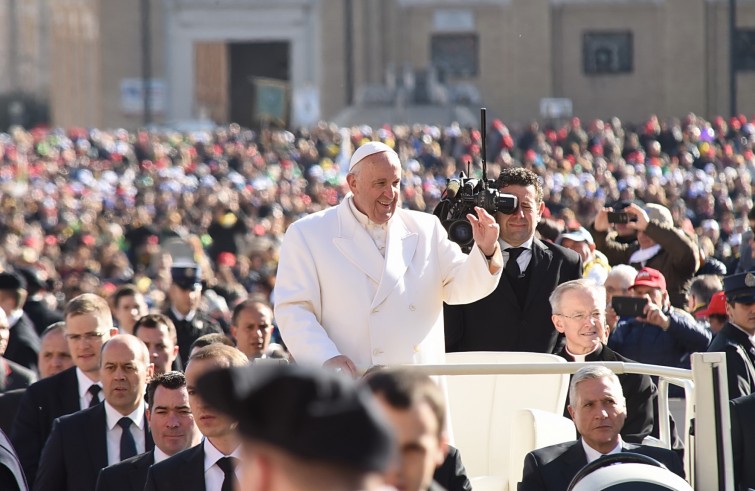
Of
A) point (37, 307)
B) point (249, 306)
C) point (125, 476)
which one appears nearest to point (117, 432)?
point (125, 476)

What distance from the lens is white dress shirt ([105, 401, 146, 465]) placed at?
7.95 meters

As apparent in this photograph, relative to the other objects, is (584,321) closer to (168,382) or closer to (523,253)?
Result: (523,253)

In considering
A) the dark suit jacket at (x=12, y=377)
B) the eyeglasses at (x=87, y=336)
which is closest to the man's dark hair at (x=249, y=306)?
the eyeglasses at (x=87, y=336)

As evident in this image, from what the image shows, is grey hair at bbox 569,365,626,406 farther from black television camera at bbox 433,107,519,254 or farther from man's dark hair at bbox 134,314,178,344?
man's dark hair at bbox 134,314,178,344

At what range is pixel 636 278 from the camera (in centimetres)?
954

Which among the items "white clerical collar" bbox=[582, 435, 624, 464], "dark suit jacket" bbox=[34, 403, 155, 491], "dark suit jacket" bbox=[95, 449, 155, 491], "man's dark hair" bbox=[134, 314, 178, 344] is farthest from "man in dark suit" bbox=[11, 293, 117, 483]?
"white clerical collar" bbox=[582, 435, 624, 464]

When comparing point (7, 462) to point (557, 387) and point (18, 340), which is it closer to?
point (557, 387)

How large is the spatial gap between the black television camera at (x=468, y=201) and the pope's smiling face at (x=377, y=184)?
1.37 ft

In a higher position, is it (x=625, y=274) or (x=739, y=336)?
(x=625, y=274)

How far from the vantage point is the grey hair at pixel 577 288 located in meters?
7.88

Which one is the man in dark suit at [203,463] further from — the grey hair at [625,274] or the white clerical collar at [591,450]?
the grey hair at [625,274]

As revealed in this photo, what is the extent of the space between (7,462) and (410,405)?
2871 mm

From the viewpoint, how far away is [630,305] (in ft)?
28.9

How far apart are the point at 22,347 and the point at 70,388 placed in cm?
337
